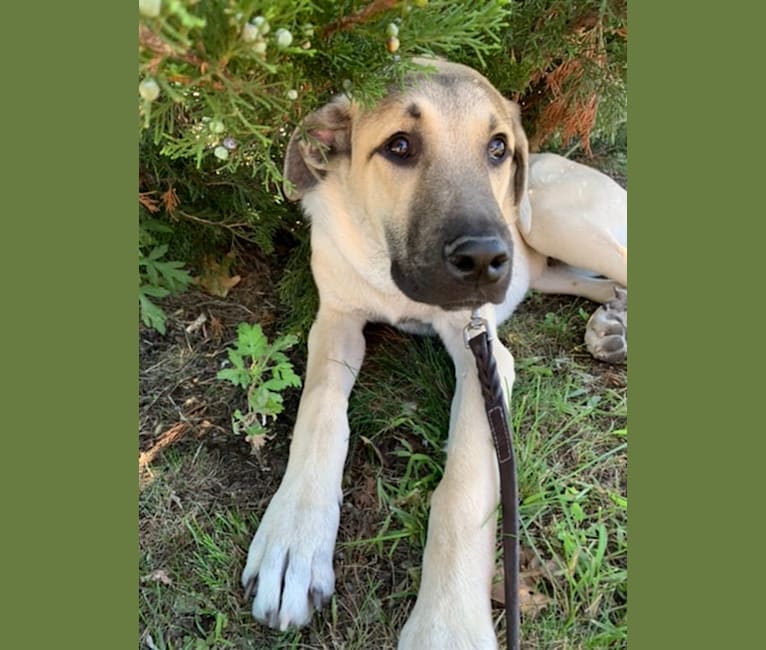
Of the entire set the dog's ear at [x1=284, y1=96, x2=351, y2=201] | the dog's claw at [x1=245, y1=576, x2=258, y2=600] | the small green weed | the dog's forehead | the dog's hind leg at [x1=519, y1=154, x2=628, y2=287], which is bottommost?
the dog's claw at [x1=245, y1=576, x2=258, y2=600]

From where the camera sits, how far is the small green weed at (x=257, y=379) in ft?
8.48

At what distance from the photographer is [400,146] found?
2.40 m

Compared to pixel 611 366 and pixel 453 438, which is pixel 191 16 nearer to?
pixel 453 438

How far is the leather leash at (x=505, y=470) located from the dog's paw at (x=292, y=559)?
22.4 inches

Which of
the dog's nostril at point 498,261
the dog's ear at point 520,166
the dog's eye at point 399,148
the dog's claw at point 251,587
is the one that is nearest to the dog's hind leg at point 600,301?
the dog's ear at point 520,166

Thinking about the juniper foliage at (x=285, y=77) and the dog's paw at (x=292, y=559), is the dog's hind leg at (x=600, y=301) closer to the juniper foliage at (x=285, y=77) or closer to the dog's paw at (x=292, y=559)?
the juniper foliage at (x=285, y=77)

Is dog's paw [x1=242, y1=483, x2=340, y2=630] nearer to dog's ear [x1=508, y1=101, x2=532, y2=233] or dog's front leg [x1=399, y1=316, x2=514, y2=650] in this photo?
dog's front leg [x1=399, y1=316, x2=514, y2=650]

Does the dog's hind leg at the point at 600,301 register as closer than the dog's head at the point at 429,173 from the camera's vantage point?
No

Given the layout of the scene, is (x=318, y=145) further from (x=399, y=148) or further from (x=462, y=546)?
(x=462, y=546)

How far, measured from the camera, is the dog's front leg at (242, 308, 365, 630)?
2182 mm

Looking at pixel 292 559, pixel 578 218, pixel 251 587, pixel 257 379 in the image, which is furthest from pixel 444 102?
pixel 251 587

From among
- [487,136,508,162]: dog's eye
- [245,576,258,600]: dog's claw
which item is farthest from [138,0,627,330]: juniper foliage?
[245,576,258,600]: dog's claw

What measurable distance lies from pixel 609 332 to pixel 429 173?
47.4 inches

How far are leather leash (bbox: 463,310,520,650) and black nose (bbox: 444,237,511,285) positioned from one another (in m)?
0.27
